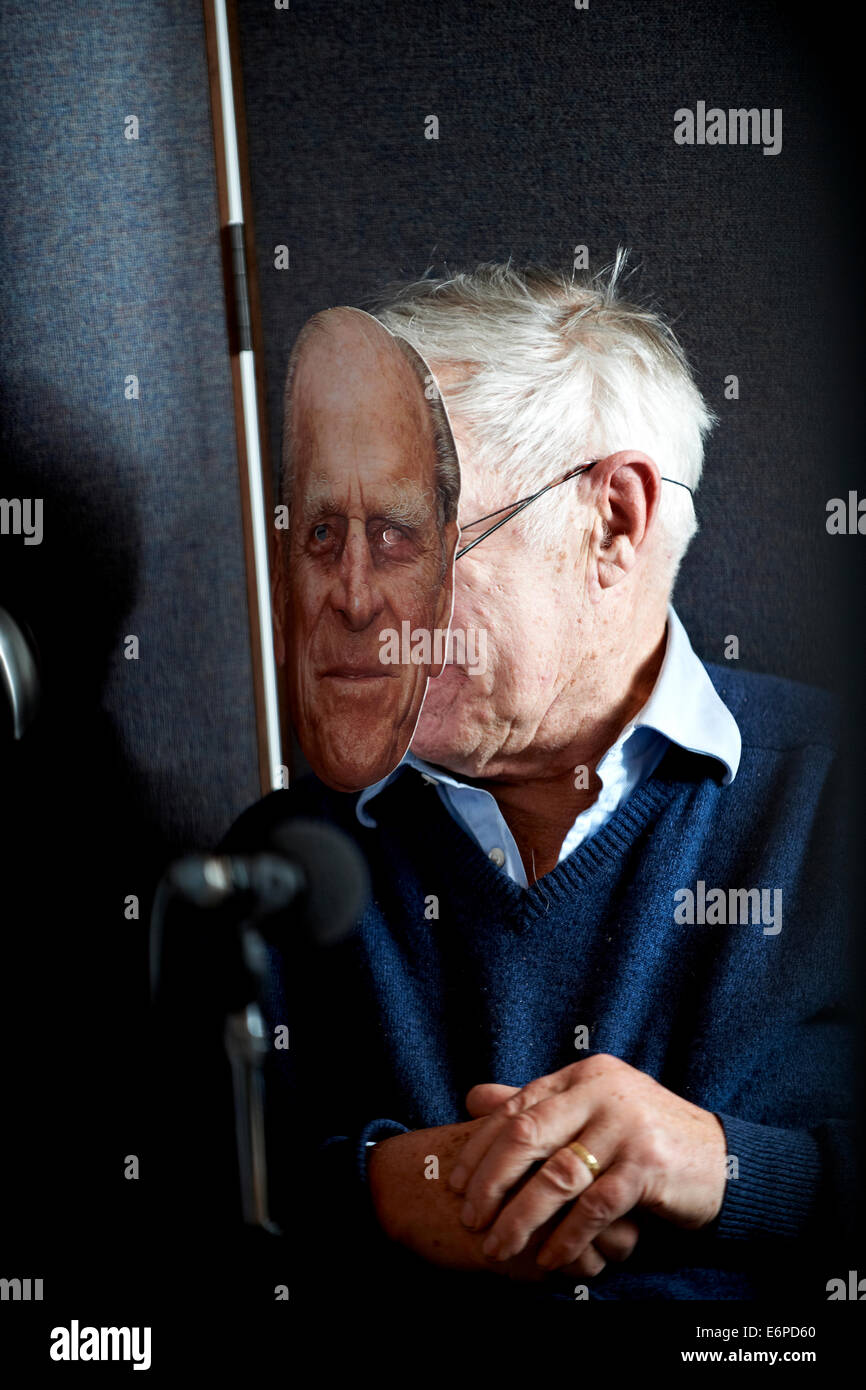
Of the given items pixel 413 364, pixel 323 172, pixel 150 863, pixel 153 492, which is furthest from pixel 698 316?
pixel 150 863

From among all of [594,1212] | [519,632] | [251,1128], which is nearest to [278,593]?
[519,632]

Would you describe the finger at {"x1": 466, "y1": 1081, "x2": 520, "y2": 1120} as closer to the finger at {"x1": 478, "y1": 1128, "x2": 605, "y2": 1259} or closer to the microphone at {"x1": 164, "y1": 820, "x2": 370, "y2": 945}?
the finger at {"x1": 478, "y1": 1128, "x2": 605, "y2": 1259}

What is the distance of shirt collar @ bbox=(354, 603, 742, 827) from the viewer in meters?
1.17

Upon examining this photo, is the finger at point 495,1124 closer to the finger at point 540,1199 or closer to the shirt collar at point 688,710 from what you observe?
the finger at point 540,1199

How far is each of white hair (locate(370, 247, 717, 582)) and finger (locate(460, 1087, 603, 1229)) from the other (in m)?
0.48

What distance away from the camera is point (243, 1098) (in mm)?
1229

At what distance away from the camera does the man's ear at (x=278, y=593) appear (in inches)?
49.6

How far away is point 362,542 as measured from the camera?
3.98 ft

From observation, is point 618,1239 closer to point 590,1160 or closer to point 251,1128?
point 590,1160

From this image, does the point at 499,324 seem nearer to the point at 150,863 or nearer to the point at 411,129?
the point at 411,129

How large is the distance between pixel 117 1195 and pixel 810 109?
1.22m

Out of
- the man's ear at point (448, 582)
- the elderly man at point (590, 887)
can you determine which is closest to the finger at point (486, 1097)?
the elderly man at point (590, 887)

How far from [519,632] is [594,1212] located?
500 millimetres

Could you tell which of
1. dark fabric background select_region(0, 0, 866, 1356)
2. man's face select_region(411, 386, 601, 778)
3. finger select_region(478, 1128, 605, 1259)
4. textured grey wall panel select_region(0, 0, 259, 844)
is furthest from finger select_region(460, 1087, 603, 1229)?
textured grey wall panel select_region(0, 0, 259, 844)
